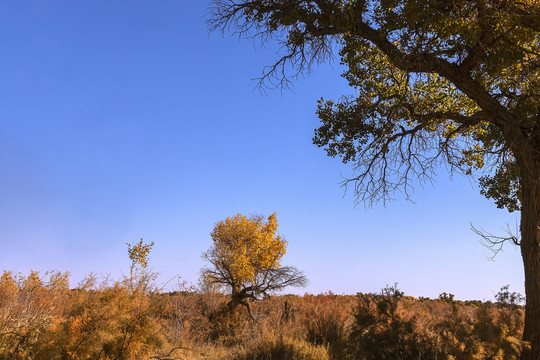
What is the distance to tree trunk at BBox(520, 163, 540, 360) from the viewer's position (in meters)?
7.65

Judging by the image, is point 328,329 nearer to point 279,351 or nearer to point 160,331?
point 279,351

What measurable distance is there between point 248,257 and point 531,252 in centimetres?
1399

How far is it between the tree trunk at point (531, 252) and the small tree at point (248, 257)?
11223 millimetres

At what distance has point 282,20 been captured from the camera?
8852 millimetres

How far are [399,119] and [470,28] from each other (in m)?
4.14

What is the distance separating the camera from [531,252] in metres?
8.07

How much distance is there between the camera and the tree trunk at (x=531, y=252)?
25.1ft

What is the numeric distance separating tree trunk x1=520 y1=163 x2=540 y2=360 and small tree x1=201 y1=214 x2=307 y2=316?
11.2 meters

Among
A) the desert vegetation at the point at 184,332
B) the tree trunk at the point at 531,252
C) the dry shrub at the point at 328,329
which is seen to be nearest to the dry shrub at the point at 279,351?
the desert vegetation at the point at 184,332

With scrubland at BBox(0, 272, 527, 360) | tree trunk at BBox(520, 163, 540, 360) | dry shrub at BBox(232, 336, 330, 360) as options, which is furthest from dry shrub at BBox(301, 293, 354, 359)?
tree trunk at BBox(520, 163, 540, 360)

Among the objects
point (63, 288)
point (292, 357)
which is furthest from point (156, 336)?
point (63, 288)

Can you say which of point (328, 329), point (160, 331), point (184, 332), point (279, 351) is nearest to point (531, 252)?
point (328, 329)

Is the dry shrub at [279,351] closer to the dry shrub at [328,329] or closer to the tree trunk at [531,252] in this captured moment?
the dry shrub at [328,329]

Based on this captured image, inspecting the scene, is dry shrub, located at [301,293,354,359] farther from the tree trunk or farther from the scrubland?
the tree trunk
